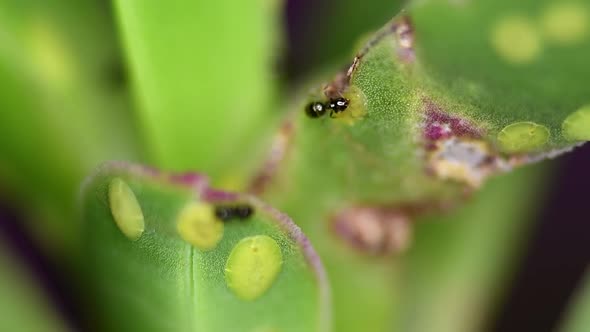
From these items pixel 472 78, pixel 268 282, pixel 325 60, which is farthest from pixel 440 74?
pixel 325 60

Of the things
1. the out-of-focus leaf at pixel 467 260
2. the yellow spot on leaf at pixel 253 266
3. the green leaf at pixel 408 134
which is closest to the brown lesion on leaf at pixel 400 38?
the green leaf at pixel 408 134

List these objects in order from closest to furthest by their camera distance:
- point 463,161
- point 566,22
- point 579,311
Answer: point 566,22 < point 463,161 < point 579,311

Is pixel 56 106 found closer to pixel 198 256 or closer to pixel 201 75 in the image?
pixel 201 75

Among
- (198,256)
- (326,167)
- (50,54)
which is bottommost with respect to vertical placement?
(198,256)

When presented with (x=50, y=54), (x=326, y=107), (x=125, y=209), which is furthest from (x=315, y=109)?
(x=50, y=54)

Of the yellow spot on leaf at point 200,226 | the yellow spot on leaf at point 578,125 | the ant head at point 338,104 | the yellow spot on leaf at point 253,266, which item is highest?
the ant head at point 338,104

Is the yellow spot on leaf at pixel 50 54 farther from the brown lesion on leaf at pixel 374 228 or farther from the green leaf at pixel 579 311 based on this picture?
the green leaf at pixel 579 311
